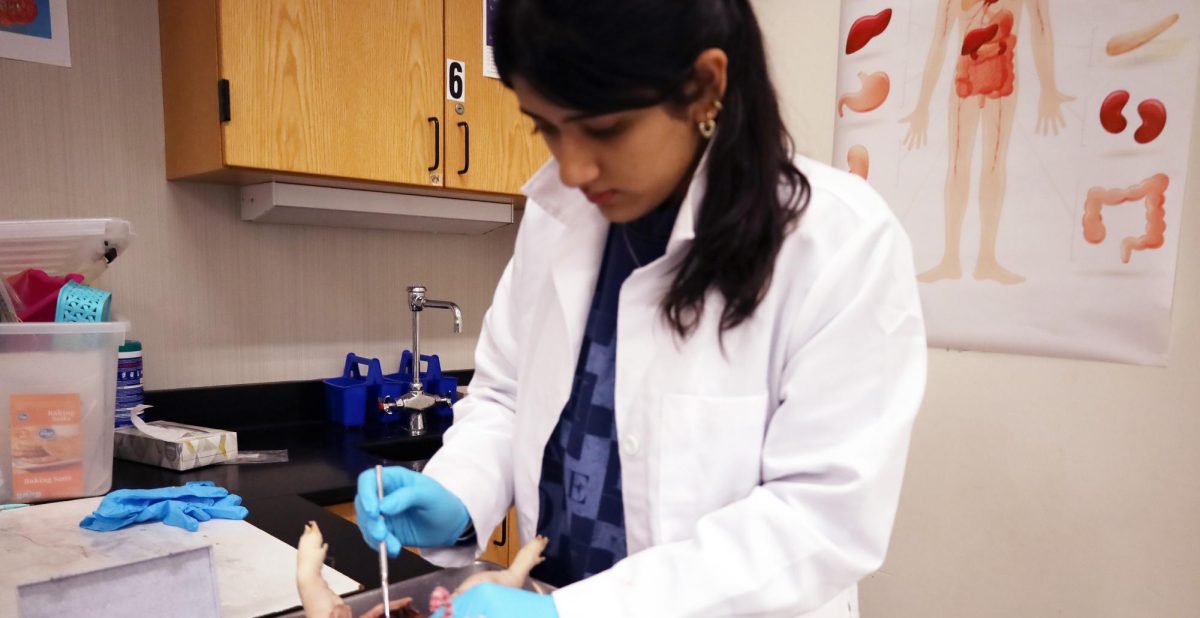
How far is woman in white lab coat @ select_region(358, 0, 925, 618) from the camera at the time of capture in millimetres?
667

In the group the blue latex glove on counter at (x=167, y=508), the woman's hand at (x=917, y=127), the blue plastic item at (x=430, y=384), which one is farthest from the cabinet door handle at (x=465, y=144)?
the woman's hand at (x=917, y=127)

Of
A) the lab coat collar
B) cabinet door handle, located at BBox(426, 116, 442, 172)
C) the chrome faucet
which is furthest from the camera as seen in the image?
the chrome faucet

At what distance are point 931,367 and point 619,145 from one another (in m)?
1.26

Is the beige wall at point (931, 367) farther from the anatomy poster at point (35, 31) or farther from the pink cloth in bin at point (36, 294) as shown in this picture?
the pink cloth in bin at point (36, 294)

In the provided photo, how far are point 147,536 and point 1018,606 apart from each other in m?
1.70

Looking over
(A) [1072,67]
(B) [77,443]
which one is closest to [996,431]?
A: (A) [1072,67]

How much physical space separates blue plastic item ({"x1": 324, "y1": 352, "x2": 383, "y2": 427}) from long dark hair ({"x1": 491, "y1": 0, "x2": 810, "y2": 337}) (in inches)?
57.7

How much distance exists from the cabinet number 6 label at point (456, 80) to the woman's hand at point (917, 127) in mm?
1115

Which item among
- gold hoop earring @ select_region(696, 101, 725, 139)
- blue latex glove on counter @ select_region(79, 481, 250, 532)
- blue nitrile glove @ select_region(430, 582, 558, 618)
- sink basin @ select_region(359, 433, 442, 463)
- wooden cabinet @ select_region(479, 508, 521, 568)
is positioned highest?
gold hoop earring @ select_region(696, 101, 725, 139)

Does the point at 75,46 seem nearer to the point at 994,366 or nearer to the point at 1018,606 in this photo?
the point at 994,366

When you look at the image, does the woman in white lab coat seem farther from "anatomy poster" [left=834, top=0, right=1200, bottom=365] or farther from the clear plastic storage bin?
"anatomy poster" [left=834, top=0, right=1200, bottom=365]

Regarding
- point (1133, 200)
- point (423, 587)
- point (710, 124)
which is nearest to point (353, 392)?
point (423, 587)

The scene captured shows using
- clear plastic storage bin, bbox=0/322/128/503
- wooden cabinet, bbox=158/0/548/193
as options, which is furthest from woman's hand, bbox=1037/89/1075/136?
clear plastic storage bin, bbox=0/322/128/503

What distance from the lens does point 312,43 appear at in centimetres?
162
